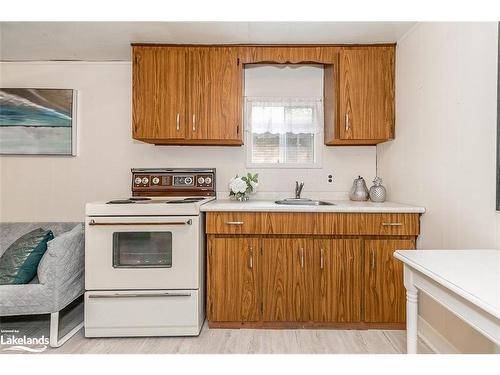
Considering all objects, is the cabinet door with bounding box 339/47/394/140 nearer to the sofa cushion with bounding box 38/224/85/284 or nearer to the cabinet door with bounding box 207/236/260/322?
the cabinet door with bounding box 207/236/260/322

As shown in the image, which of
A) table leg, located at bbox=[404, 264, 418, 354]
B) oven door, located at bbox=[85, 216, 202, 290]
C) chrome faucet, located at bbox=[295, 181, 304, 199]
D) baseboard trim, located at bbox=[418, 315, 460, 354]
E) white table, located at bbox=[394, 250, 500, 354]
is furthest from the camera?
chrome faucet, located at bbox=[295, 181, 304, 199]

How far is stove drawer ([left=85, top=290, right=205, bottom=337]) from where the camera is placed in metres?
2.19

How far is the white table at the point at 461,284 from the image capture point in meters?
0.88

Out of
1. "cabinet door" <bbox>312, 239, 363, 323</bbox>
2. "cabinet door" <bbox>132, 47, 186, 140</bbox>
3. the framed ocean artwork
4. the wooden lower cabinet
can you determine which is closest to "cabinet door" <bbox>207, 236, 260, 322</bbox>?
the wooden lower cabinet

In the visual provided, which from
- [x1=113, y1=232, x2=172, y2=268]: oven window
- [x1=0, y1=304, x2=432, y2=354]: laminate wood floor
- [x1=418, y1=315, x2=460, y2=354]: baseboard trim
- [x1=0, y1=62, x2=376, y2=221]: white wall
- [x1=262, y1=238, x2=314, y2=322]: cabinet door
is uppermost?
[x1=0, y1=62, x2=376, y2=221]: white wall

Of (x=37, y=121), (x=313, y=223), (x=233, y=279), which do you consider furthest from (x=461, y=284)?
(x=37, y=121)

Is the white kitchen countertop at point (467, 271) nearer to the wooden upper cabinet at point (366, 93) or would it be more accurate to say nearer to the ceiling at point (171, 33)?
the wooden upper cabinet at point (366, 93)

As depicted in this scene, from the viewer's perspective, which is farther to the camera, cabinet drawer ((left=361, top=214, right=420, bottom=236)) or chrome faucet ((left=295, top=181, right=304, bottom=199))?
chrome faucet ((left=295, top=181, right=304, bottom=199))

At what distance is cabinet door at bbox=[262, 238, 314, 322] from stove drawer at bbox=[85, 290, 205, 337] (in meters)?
0.51

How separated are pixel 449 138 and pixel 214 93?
171 centimetres

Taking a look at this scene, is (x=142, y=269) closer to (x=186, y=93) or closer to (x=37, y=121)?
(x=186, y=93)

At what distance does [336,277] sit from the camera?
2.31 meters

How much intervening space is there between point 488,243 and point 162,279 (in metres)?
1.88

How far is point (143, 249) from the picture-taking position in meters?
2.22
